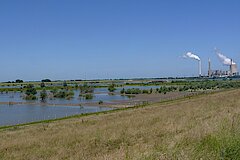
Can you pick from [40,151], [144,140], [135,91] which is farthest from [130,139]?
[135,91]

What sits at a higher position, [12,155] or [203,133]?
[203,133]

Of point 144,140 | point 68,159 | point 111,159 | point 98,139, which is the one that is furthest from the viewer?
point 98,139

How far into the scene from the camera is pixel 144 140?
41.5 ft

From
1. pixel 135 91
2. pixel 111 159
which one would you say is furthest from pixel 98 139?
pixel 135 91

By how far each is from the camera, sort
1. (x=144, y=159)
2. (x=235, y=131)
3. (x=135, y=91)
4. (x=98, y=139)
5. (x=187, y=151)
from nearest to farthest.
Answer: (x=144, y=159)
(x=187, y=151)
(x=235, y=131)
(x=98, y=139)
(x=135, y=91)

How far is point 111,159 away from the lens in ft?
23.7

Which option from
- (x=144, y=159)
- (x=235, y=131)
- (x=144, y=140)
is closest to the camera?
(x=144, y=159)

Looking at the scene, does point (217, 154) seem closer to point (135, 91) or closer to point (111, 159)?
point (111, 159)

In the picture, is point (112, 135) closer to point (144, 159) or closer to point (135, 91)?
point (144, 159)

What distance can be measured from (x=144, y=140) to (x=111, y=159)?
18.3ft

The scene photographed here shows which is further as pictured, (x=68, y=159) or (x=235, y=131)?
(x=68, y=159)

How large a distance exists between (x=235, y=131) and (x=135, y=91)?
9186 centimetres

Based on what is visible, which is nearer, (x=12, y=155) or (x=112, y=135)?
(x=12, y=155)

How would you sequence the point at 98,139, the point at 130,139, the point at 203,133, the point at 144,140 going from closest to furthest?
the point at 203,133, the point at 144,140, the point at 130,139, the point at 98,139
